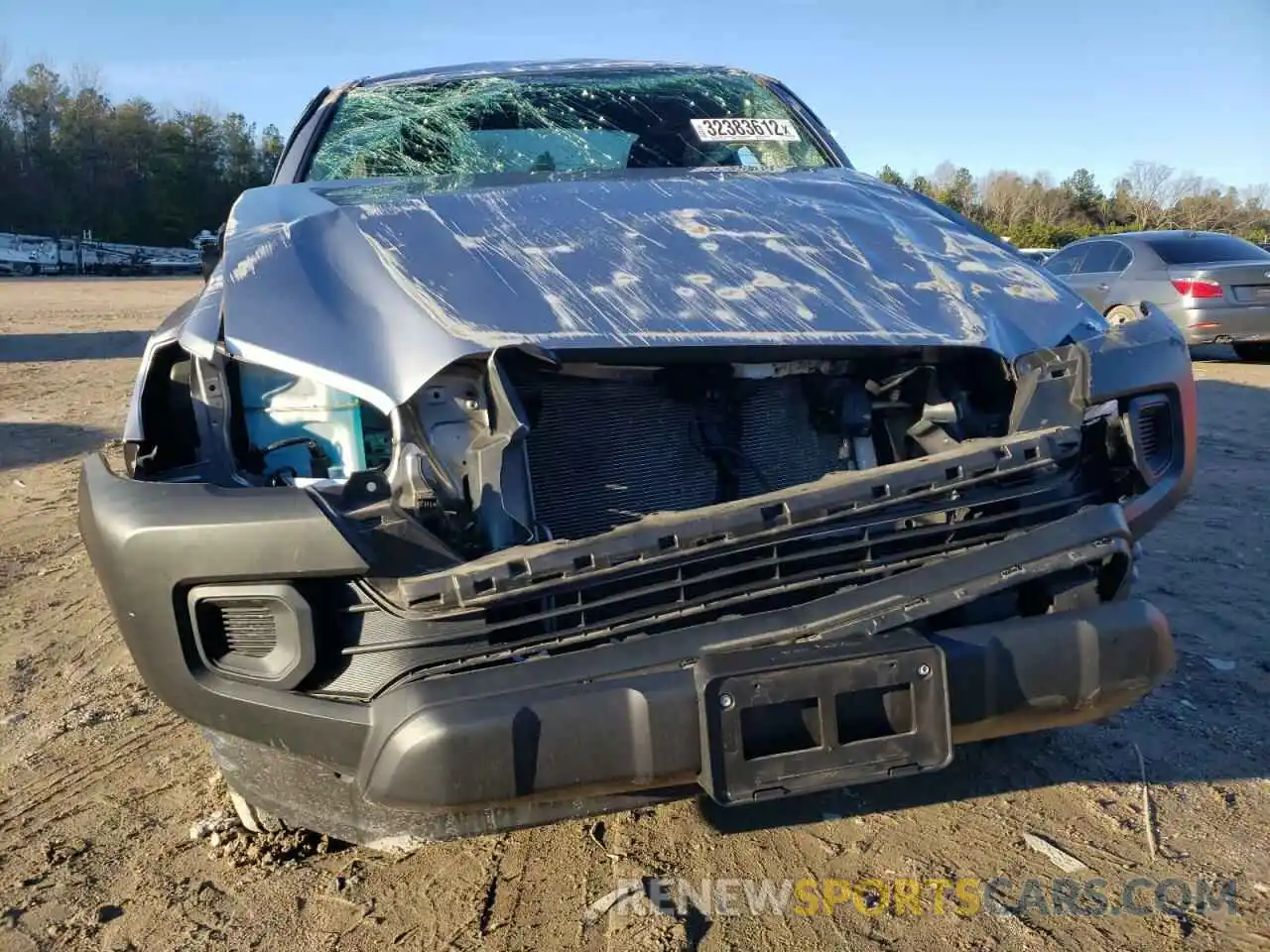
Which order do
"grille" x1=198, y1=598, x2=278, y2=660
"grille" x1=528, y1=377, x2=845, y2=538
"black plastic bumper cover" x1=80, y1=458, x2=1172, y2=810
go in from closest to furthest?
"black plastic bumper cover" x1=80, y1=458, x2=1172, y2=810, "grille" x1=198, y1=598, x2=278, y2=660, "grille" x1=528, y1=377, x2=845, y2=538

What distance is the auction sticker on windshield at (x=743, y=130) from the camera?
376cm

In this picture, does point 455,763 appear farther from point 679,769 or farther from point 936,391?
point 936,391

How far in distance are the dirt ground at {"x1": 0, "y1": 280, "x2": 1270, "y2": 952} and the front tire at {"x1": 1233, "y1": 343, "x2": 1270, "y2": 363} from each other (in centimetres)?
814

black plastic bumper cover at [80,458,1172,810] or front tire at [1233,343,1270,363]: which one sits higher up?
black plastic bumper cover at [80,458,1172,810]

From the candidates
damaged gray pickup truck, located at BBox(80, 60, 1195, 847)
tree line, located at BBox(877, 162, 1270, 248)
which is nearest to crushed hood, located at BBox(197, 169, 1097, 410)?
damaged gray pickup truck, located at BBox(80, 60, 1195, 847)

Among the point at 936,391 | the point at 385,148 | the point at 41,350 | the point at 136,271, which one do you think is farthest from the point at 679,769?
the point at 136,271

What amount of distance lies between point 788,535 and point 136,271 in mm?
43317

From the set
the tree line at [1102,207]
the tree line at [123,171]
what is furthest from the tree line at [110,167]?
the tree line at [1102,207]

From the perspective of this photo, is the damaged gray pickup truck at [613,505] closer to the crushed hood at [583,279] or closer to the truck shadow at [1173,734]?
the crushed hood at [583,279]

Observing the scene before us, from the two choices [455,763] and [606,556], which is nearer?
[455,763]

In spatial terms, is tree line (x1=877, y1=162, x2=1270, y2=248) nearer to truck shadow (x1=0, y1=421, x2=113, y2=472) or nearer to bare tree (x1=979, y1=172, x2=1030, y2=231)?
bare tree (x1=979, y1=172, x2=1030, y2=231)

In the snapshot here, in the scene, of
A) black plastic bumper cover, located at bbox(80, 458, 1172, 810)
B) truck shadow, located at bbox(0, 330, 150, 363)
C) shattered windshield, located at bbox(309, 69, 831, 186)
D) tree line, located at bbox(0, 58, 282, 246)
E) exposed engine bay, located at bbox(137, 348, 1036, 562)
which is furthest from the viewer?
tree line, located at bbox(0, 58, 282, 246)

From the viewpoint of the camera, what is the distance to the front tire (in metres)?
10.3

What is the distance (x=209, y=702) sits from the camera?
190 cm
